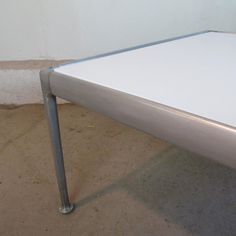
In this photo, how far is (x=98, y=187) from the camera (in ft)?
3.39

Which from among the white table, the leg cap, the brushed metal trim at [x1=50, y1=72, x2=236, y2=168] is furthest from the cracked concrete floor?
the brushed metal trim at [x1=50, y1=72, x2=236, y2=168]

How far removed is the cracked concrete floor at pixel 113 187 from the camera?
0.87m

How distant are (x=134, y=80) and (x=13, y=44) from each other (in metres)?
1.29

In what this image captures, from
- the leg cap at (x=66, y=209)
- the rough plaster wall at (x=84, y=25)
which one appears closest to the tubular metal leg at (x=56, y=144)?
the leg cap at (x=66, y=209)

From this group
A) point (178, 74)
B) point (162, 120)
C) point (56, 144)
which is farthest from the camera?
point (56, 144)

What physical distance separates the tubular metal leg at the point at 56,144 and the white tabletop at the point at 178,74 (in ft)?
0.33

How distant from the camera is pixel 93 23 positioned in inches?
61.7

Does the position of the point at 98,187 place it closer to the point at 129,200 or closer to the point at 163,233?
the point at 129,200

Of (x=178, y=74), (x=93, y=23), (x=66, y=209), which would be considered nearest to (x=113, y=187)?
(x=66, y=209)

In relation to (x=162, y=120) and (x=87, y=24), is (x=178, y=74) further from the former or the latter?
(x=87, y=24)

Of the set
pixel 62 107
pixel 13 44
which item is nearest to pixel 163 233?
pixel 62 107

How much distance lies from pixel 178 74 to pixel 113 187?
0.56m

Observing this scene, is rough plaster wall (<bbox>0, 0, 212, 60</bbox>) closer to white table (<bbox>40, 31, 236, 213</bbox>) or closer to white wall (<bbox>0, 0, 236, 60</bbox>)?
white wall (<bbox>0, 0, 236, 60</bbox>)

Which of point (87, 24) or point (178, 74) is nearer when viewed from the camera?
point (178, 74)
